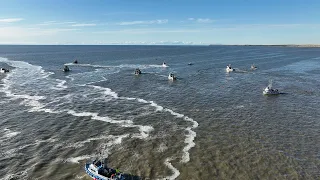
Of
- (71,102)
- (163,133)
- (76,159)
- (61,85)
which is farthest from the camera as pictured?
(61,85)

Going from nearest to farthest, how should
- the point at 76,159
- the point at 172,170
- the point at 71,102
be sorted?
the point at 172,170, the point at 76,159, the point at 71,102

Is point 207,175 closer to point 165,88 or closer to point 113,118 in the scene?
point 113,118

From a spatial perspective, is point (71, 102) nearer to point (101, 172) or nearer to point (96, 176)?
point (101, 172)

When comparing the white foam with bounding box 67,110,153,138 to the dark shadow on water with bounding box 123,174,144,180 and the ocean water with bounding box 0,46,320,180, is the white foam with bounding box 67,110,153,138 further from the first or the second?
the dark shadow on water with bounding box 123,174,144,180

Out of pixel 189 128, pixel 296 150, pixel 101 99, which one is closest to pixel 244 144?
pixel 296 150

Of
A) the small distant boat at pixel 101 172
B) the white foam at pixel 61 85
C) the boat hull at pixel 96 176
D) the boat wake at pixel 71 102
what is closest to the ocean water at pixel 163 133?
the boat wake at pixel 71 102

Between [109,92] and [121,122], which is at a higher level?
[109,92]

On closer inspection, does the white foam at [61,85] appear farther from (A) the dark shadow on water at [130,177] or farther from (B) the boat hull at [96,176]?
(A) the dark shadow on water at [130,177]

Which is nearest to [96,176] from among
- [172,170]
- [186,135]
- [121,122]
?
[172,170]
